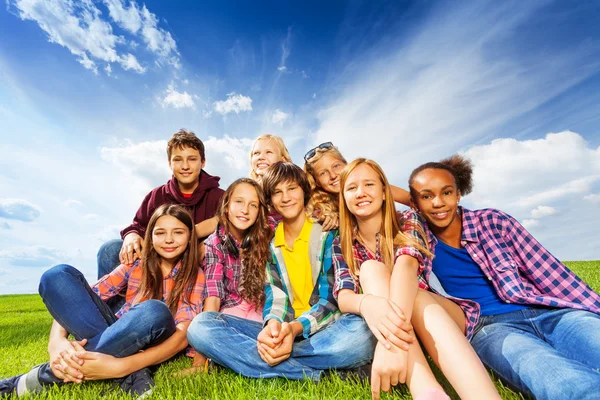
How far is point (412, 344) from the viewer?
89.6 inches

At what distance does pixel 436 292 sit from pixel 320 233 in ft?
3.69

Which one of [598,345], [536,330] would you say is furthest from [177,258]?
[598,345]

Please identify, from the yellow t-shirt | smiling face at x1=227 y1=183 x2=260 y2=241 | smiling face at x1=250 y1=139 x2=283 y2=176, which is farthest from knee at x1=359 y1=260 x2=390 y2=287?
smiling face at x1=250 y1=139 x2=283 y2=176

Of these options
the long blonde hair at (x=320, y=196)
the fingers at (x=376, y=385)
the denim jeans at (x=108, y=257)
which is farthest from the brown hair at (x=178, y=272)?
the fingers at (x=376, y=385)

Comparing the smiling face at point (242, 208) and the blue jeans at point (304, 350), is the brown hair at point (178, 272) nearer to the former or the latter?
the smiling face at point (242, 208)

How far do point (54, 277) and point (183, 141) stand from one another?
2238 millimetres

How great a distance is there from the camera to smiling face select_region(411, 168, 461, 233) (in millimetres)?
3277

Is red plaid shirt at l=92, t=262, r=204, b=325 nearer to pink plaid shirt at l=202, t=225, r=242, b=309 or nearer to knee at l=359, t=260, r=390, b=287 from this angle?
pink plaid shirt at l=202, t=225, r=242, b=309

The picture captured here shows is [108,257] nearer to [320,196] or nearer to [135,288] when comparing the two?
[135,288]

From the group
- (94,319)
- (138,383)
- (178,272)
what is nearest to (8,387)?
(94,319)

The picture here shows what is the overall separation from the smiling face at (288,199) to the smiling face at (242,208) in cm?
24

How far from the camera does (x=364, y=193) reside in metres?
3.15

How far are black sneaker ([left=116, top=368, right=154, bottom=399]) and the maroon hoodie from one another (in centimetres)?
212

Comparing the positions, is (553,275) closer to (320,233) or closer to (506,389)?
(506,389)
